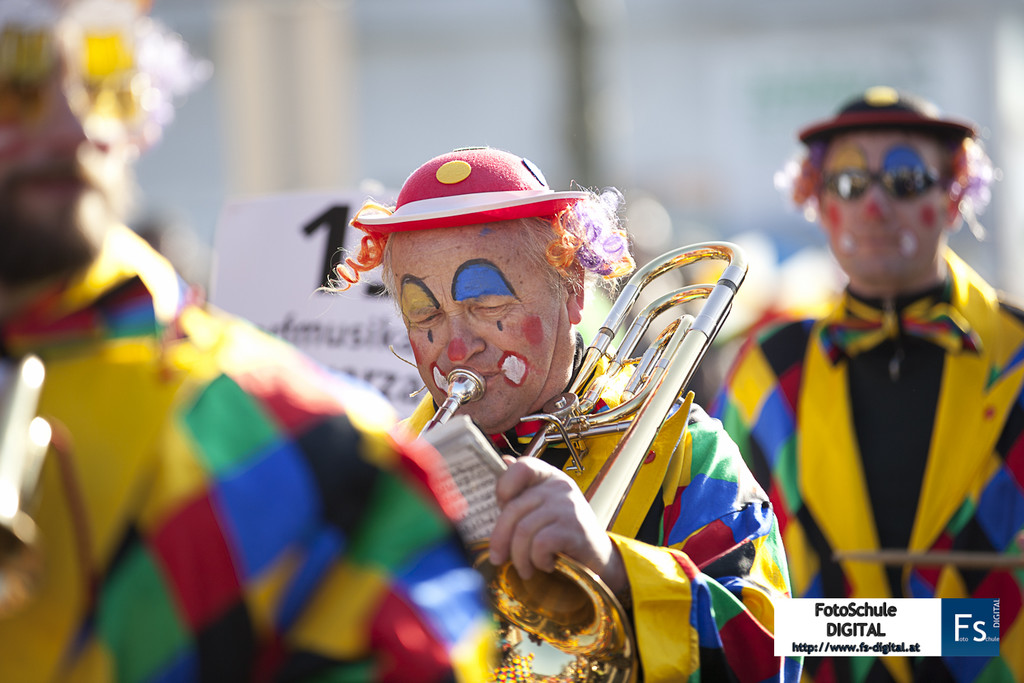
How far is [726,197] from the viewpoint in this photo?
68.5ft

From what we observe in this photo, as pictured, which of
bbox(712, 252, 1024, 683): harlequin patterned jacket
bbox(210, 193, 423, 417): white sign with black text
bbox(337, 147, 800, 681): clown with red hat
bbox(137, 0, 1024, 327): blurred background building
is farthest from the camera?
bbox(137, 0, 1024, 327): blurred background building

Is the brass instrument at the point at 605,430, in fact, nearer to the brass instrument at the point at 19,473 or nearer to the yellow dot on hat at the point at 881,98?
the brass instrument at the point at 19,473

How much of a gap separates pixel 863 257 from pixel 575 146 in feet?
16.6

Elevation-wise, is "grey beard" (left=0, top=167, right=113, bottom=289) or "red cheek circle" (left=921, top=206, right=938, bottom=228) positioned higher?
"grey beard" (left=0, top=167, right=113, bottom=289)

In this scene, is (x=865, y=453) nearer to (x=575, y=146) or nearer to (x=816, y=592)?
(x=816, y=592)

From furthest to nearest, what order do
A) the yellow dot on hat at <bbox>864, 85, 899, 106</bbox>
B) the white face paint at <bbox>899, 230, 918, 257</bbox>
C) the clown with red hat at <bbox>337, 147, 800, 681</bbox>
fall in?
the yellow dot on hat at <bbox>864, 85, 899, 106</bbox>
the white face paint at <bbox>899, 230, 918, 257</bbox>
the clown with red hat at <bbox>337, 147, 800, 681</bbox>

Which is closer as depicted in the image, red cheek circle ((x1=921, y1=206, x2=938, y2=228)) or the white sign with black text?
the white sign with black text

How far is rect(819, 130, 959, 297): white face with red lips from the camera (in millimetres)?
3775

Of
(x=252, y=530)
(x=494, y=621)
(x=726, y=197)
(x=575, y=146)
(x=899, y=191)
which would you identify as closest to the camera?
(x=252, y=530)

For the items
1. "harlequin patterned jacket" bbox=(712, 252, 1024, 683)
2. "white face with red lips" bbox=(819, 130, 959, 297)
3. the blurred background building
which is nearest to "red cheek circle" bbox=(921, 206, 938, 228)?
"white face with red lips" bbox=(819, 130, 959, 297)

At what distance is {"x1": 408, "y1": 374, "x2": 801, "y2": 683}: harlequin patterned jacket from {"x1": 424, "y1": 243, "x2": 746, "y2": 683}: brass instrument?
1.7 inches

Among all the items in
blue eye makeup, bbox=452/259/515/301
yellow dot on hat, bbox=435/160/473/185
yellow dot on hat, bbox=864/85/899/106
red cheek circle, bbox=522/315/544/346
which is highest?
yellow dot on hat, bbox=435/160/473/185

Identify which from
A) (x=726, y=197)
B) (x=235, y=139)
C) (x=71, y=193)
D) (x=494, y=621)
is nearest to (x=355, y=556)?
(x=71, y=193)

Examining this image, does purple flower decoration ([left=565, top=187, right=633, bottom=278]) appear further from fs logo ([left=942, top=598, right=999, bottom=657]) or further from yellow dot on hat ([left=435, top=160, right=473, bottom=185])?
fs logo ([left=942, top=598, right=999, bottom=657])
